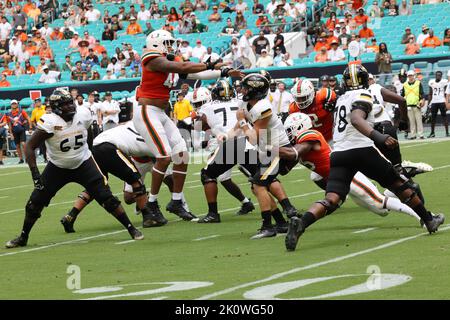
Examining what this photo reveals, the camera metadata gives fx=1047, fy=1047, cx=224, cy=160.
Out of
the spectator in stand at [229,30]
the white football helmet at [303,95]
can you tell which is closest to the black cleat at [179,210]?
the white football helmet at [303,95]

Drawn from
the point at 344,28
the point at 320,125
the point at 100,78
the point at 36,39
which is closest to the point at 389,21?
the point at 344,28

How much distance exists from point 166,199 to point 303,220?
6269 millimetres

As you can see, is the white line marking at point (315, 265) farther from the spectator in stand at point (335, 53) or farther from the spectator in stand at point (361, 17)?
the spectator in stand at point (361, 17)

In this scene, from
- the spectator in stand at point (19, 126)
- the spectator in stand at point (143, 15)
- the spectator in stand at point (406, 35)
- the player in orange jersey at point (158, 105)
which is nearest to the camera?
the player in orange jersey at point (158, 105)

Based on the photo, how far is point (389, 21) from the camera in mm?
28641

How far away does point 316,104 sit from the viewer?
1246 cm

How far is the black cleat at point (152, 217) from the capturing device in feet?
40.0

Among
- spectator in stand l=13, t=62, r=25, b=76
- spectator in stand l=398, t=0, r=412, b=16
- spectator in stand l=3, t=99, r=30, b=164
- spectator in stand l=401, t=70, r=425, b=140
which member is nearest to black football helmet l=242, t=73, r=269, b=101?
spectator in stand l=401, t=70, r=425, b=140

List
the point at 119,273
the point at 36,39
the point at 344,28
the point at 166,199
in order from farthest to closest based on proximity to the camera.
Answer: the point at 36,39 < the point at 344,28 < the point at 166,199 < the point at 119,273

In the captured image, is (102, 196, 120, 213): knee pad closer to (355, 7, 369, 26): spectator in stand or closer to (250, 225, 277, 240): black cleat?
(250, 225, 277, 240): black cleat

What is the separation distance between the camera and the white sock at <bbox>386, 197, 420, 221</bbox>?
1040cm

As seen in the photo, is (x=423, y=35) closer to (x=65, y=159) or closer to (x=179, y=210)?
(x=179, y=210)

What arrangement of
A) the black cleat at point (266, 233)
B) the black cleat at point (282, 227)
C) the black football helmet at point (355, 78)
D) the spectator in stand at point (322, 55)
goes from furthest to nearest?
the spectator in stand at point (322, 55) < the black cleat at point (282, 227) < the black cleat at point (266, 233) < the black football helmet at point (355, 78)
